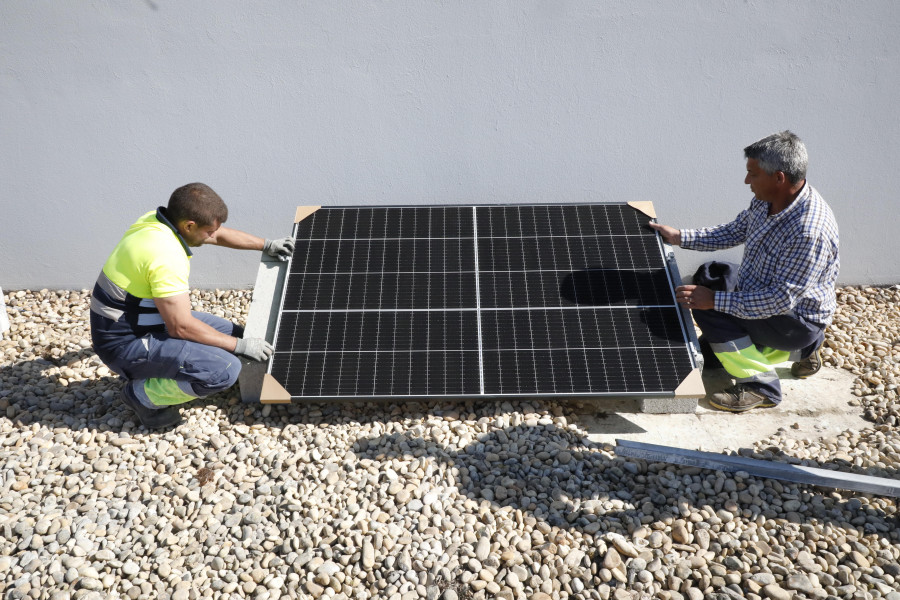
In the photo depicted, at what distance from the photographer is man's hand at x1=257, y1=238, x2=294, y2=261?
21.6ft

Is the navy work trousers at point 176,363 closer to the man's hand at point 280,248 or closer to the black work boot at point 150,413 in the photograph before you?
the black work boot at point 150,413

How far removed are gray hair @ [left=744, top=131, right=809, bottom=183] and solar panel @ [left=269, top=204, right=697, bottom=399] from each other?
128 centimetres

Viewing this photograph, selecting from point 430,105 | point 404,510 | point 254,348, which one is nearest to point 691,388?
point 404,510

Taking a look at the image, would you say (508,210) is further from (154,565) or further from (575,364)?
(154,565)

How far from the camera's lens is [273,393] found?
222 inches

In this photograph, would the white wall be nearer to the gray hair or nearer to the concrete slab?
the gray hair

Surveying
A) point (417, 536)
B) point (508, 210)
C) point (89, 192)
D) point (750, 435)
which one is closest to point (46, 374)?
point (89, 192)

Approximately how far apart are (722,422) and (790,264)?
1.41 meters

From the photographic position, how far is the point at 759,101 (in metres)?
7.15

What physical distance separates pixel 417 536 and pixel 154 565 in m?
1.68

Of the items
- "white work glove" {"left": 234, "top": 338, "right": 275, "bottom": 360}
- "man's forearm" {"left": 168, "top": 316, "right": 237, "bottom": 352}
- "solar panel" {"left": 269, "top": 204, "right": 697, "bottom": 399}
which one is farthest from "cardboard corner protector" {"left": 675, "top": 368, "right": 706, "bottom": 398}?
"man's forearm" {"left": 168, "top": 316, "right": 237, "bottom": 352}

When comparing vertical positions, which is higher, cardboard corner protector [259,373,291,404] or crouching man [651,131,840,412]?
crouching man [651,131,840,412]

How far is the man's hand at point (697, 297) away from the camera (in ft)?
→ 19.7

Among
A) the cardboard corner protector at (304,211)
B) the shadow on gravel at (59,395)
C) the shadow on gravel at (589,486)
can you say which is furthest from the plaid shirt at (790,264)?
the shadow on gravel at (59,395)
